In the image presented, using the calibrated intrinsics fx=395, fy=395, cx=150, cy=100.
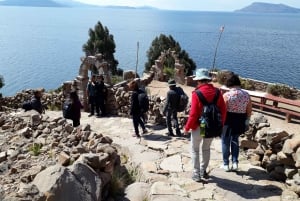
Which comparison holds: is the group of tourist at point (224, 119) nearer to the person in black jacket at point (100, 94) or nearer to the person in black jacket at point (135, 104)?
the person in black jacket at point (135, 104)

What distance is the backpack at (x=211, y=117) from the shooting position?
6527 millimetres

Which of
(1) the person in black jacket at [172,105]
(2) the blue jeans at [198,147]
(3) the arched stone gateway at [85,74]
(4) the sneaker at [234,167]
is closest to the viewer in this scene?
(2) the blue jeans at [198,147]

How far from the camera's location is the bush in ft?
66.1

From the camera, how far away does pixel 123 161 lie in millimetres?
8242

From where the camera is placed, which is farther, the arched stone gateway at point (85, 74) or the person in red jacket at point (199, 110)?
the arched stone gateway at point (85, 74)

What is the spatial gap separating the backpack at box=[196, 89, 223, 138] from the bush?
14.7m

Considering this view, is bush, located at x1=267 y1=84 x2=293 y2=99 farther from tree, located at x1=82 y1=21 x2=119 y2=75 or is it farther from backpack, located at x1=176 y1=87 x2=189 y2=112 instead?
tree, located at x1=82 y1=21 x2=119 y2=75

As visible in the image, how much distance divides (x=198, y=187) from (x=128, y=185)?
1.22 metres

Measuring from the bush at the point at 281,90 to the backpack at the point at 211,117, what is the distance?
14675mm

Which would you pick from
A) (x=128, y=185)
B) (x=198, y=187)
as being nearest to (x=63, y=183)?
(x=128, y=185)

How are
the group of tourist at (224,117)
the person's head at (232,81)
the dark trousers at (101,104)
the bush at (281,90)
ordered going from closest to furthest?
the group of tourist at (224,117) < the person's head at (232,81) < the dark trousers at (101,104) < the bush at (281,90)

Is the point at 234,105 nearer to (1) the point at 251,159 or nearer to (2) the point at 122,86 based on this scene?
(1) the point at 251,159

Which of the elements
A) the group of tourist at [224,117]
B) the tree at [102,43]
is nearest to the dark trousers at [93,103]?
the group of tourist at [224,117]

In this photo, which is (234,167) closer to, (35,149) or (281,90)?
(35,149)
